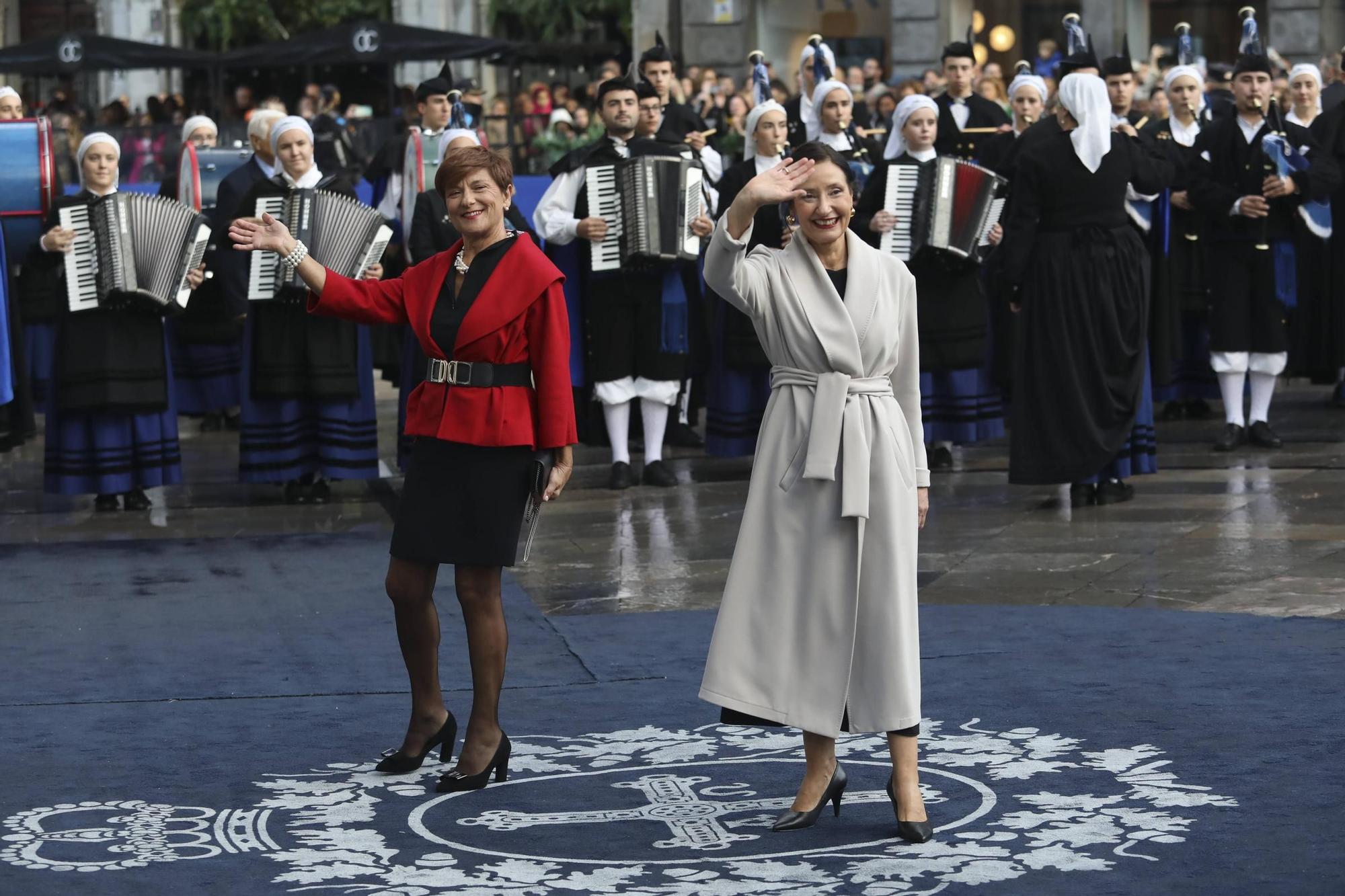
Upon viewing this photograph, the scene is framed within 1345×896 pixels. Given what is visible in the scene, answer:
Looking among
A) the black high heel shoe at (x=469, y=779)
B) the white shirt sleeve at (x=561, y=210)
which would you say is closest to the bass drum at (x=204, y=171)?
the white shirt sleeve at (x=561, y=210)

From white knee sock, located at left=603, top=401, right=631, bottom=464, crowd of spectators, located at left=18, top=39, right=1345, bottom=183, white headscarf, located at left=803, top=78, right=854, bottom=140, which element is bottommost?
white knee sock, located at left=603, top=401, right=631, bottom=464

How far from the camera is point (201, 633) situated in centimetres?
815

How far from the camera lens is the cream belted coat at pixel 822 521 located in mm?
5438

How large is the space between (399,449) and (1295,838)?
7.04 meters

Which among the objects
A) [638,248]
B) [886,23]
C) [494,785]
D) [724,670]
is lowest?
[494,785]

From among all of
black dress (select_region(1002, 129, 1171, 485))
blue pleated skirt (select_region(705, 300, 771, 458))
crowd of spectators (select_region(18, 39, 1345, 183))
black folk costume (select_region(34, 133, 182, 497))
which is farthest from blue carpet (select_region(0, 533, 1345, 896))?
crowd of spectators (select_region(18, 39, 1345, 183))

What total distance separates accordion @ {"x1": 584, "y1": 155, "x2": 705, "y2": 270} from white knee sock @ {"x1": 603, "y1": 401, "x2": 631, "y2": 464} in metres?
0.78

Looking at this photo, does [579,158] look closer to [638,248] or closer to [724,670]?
[638,248]

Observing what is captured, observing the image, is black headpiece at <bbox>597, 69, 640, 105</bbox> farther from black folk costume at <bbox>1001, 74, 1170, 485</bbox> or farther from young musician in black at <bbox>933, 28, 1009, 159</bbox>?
young musician in black at <bbox>933, 28, 1009, 159</bbox>

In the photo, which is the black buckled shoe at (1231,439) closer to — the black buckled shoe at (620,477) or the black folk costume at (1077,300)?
the black folk costume at (1077,300)

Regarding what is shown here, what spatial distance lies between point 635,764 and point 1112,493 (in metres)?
5.05

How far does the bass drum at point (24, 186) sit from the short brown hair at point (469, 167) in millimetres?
5522

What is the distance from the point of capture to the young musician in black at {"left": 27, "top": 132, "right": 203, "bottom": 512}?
430 inches

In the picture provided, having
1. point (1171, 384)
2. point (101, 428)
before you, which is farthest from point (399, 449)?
point (1171, 384)
